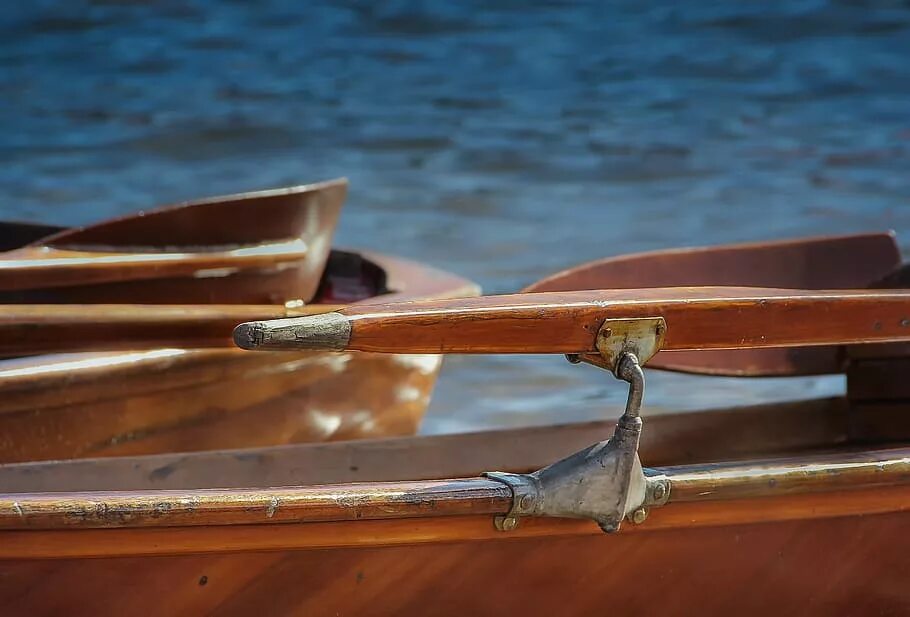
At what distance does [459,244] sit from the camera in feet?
18.5

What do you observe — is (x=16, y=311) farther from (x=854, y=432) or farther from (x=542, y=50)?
(x=542, y=50)

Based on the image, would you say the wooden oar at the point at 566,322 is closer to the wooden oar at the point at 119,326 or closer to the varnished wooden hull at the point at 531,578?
the varnished wooden hull at the point at 531,578

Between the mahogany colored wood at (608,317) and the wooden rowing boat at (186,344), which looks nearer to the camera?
the mahogany colored wood at (608,317)

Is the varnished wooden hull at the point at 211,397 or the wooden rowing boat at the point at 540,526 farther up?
the wooden rowing boat at the point at 540,526

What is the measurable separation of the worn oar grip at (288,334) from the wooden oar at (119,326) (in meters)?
0.62

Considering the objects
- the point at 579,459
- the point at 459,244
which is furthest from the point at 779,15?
the point at 579,459

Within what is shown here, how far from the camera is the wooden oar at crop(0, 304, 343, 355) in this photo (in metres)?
1.78

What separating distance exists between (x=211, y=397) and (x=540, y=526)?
39.1 inches

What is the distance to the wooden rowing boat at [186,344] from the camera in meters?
1.84

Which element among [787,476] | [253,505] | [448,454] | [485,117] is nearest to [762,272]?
[448,454]

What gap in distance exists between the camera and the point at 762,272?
236 cm

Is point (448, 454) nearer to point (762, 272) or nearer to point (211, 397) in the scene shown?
point (211, 397)

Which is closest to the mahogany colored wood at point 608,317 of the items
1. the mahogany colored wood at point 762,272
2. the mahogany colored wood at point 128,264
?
the mahogany colored wood at point 762,272

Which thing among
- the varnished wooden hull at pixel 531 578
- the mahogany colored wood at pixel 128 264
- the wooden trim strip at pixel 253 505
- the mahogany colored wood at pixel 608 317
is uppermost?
the mahogany colored wood at pixel 608 317
